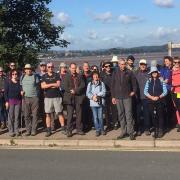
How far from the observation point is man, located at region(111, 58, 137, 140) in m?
11.8

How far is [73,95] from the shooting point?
40.8 feet

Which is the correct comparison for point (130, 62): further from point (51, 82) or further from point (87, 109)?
point (51, 82)

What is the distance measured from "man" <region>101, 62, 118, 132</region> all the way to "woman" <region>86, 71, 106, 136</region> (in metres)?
0.37

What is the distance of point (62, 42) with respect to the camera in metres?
15.5

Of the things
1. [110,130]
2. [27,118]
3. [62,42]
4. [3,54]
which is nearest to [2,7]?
[3,54]

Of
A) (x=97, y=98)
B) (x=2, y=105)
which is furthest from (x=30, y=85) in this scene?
(x=97, y=98)

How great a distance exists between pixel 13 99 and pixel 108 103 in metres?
2.44

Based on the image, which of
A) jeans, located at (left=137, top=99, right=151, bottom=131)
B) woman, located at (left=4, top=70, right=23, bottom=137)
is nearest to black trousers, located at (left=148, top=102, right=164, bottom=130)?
jeans, located at (left=137, top=99, right=151, bottom=131)

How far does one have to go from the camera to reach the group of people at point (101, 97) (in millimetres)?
11820

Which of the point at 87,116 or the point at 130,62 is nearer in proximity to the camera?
the point at 130,62

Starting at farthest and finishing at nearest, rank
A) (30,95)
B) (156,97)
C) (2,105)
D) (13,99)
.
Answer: (2,105)
(13,99)
(30,95)
(156,97)

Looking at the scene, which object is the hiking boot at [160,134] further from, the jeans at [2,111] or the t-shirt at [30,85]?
the jeans at [2,111]
